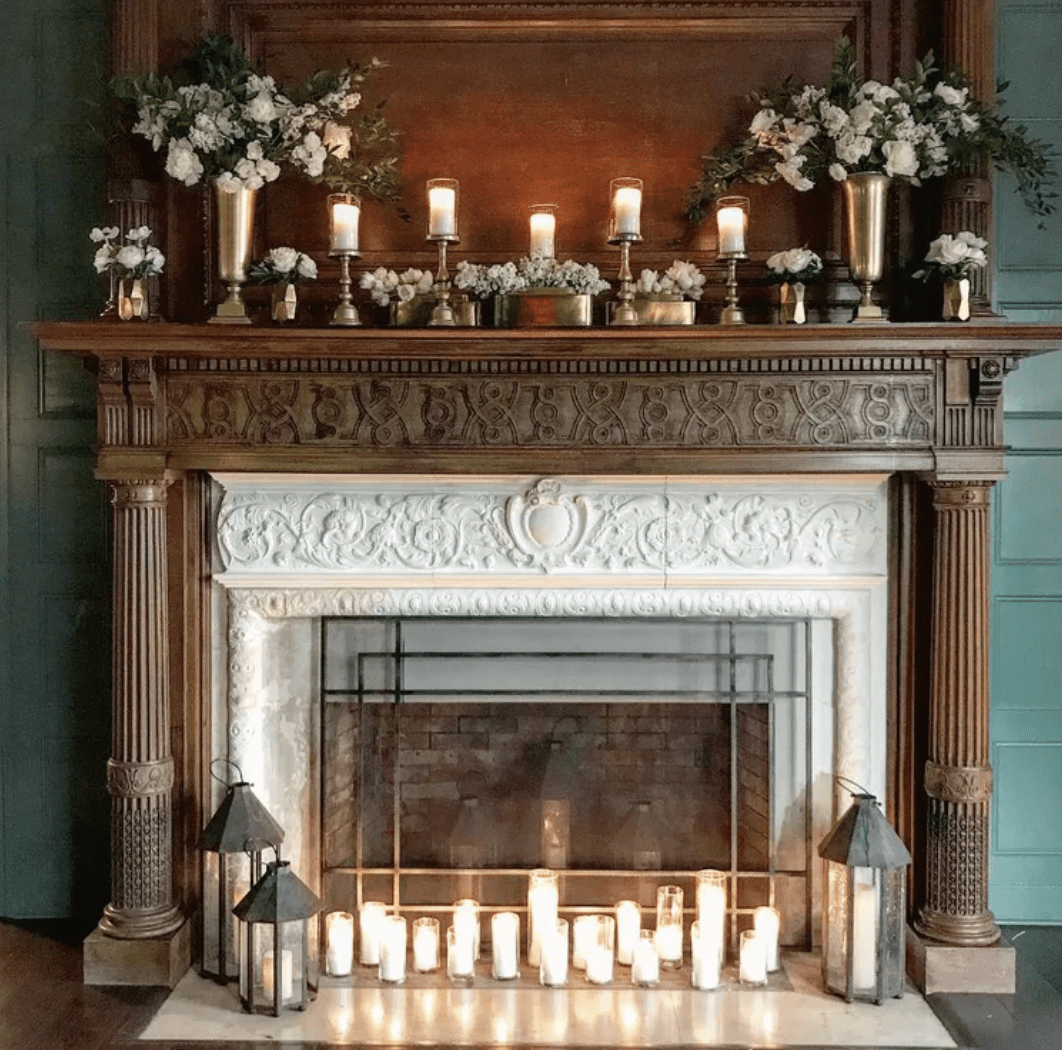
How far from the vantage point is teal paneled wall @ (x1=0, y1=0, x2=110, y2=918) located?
3660mm

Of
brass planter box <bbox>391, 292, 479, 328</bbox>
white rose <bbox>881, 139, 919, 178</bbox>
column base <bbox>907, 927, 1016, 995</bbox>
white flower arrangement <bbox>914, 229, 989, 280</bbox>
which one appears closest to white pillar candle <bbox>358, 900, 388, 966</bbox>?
column base <bbox>907, 927, 1016, 995</bbox>

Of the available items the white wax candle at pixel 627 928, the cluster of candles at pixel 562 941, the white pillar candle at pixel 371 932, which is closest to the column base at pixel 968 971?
the cluster of candles at pixel 562 941

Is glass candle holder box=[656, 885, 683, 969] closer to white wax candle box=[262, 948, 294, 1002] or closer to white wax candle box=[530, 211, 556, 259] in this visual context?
white wax candle box=[262, 948, 294, 1002]

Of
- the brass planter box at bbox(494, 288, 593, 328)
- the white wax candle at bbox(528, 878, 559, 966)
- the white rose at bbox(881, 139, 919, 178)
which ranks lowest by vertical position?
the white wax candle at bbox(528, 878, 559, 966)

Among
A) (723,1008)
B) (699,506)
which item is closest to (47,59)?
(699,506)

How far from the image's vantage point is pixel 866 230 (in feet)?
10.6

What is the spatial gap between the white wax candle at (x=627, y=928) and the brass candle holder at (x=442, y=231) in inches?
64.3

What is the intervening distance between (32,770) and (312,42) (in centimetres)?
229

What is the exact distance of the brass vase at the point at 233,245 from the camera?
327cm

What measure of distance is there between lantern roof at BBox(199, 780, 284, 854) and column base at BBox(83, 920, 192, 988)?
283 mm

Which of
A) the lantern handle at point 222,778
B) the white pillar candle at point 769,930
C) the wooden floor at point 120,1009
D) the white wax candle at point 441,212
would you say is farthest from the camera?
the lantern handle at point 222,778

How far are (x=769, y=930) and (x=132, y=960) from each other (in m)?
1.69

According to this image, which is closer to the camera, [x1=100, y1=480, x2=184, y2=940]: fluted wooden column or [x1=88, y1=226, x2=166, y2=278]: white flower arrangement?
[x1=88, y1=226, x2=166, y2=278]: white flower arrangement

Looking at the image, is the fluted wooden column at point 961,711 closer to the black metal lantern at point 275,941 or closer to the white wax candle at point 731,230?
the white wax candle at point 731,230
